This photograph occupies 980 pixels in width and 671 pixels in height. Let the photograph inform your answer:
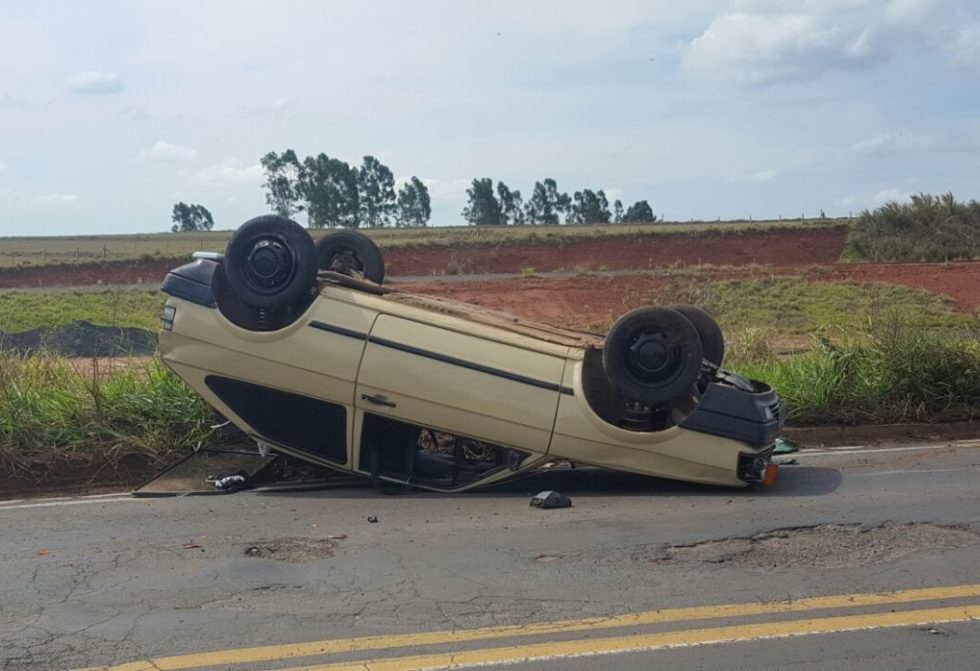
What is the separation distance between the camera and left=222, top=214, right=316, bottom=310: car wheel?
7297 millimetres

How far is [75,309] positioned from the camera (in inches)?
1129

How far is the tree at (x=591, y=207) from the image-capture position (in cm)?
11075

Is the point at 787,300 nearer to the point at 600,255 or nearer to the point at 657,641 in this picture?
the point at 600,255

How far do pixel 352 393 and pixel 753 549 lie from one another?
296cm

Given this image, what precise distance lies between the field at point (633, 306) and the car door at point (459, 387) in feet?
7.24

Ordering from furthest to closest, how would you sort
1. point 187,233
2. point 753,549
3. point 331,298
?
point 187,233 → point 331,298 → point 753,549

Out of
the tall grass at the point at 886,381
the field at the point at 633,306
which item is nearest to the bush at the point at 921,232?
the field at the point at 633,306

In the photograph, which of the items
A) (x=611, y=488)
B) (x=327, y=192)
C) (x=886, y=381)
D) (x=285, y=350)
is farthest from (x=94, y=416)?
(x=327, y=192)

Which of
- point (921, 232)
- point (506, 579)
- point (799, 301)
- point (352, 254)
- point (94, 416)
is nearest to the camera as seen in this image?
point (506, 579)

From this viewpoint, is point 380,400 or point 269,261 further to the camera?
point 269,261

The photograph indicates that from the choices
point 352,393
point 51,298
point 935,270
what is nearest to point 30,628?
point 352,393

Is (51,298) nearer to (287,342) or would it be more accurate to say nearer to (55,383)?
(55,383)

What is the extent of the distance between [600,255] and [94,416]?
146 feet

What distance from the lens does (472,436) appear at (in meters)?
7.27
